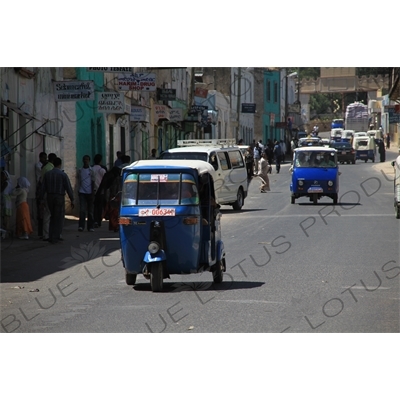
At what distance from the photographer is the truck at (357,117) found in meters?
99.3

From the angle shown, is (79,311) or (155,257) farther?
(155,257)

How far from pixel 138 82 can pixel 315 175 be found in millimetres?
6726

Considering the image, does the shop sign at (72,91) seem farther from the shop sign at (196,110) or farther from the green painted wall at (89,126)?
the shop sign at (196,110)

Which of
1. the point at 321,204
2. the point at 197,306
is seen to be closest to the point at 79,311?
the point at 197,306

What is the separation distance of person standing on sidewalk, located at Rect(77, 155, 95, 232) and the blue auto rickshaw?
1011 centimetres

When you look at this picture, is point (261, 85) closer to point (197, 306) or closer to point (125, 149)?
point (125, 149)

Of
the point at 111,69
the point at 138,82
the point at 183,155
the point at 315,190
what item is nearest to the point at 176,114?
the point at 315,190

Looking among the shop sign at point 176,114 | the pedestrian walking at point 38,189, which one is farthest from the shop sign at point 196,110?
the pedestrian walking at point 38,189

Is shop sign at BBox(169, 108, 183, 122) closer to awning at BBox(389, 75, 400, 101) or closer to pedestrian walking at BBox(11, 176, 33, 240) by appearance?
awning at BBox(389, 75, 400, 101)

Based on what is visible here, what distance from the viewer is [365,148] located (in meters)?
72.6

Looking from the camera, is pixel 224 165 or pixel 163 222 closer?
pixel 163 222

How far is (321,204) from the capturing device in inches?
1329

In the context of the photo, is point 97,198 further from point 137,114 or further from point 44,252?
point 137,114

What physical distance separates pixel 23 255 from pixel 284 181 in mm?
31831
